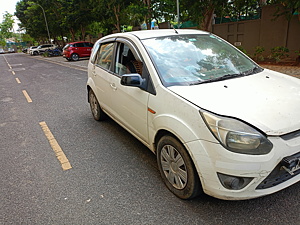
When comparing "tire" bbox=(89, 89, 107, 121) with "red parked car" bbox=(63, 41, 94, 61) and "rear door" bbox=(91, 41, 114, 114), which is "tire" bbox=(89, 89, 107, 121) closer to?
"rear door" bbox=(91, 41, 114, 114)

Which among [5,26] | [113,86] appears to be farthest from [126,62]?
[5,26]

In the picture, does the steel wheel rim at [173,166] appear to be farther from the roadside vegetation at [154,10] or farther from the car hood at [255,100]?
the roadside vegetation at [154,10]

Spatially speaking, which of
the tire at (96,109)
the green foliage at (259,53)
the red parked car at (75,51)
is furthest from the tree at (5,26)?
the tire at (96,109)

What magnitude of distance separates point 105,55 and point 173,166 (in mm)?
2569

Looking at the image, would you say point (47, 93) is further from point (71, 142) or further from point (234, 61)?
point (234, 61)

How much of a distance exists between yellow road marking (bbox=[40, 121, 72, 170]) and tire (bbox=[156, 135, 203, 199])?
147 cm

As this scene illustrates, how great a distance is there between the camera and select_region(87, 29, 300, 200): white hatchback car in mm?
2025

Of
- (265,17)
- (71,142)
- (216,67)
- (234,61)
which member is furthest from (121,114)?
(265,17)

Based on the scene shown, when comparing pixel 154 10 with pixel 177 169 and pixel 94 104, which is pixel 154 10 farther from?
pixel 177 169

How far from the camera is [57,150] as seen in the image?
399 centimetres

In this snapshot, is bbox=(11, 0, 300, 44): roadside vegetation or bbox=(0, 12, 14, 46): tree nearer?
bbox=(11, 0, 300, 44): roadside vegetation

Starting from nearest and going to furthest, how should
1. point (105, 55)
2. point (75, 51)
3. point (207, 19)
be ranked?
1. point (105, 55)
2. point (207, 19)
3. point (75, 51)

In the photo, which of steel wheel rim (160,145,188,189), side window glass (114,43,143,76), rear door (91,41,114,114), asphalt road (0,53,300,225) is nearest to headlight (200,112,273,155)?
steel wheel rim (160,145,188,189)

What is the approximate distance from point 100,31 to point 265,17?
26.6 meters
